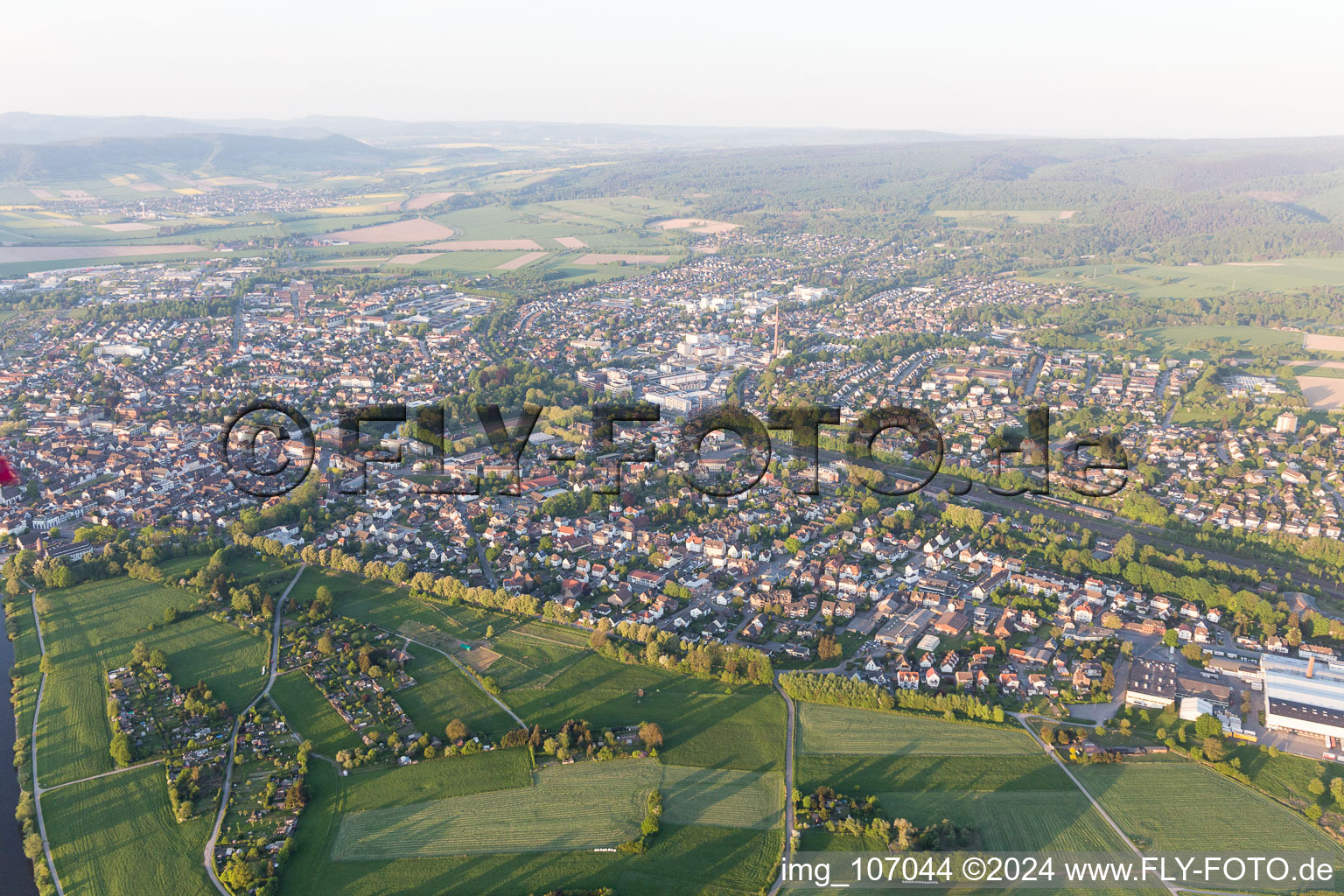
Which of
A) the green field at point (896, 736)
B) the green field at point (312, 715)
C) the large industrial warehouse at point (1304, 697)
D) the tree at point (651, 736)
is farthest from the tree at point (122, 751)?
the large industrial warehouse at point (1304, 697)

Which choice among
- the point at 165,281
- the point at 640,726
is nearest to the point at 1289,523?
the point at 640,726

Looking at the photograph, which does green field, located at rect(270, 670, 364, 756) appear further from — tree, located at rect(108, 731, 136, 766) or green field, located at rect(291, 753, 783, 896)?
tree, located at rect(108, 731, 136, 766)

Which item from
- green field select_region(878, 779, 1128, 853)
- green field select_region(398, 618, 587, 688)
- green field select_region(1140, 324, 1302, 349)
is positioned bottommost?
green field select_region(398, 618, 587, 688)

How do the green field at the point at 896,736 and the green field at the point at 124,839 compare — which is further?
the green field at the point at 896,736

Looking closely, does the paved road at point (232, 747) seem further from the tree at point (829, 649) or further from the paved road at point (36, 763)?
the tree at point (829, 649)

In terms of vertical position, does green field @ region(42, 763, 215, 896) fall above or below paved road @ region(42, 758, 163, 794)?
below

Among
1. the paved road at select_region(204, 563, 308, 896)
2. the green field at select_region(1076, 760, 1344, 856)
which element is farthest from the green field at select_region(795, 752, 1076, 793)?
the paved road at select_region(204, 563, 308, 896)
